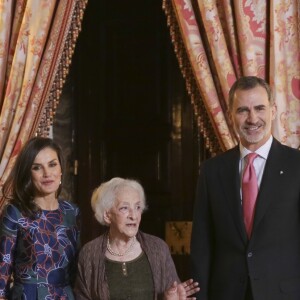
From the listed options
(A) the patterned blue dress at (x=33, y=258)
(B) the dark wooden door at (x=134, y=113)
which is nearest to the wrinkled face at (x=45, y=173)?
(A) the patterned blue dress at (x=33, y=258)

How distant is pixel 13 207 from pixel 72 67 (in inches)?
75.5

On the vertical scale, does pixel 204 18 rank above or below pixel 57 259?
above

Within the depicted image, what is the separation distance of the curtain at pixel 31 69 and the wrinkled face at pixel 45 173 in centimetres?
75

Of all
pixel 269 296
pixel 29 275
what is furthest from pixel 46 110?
pixel 269 296

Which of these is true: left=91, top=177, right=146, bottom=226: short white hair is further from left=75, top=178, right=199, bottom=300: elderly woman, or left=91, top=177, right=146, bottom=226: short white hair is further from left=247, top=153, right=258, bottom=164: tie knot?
left=247, top=153, right=258, bottom=164: tie knot

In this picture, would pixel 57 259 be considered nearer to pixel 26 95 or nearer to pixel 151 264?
pixel 151 264

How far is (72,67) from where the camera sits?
188 inches

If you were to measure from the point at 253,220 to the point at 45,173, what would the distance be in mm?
907

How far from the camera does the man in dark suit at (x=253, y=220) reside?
2711mm

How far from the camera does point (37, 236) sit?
3.01m

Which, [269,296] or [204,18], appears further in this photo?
[204,18]

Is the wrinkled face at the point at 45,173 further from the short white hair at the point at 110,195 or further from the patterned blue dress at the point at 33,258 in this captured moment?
the short white hair at the point at 110,195

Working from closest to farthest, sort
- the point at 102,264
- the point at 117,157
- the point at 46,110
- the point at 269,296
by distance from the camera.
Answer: the point at 269,296, the point at 102,264, the point at 46,110, the point at 117,157

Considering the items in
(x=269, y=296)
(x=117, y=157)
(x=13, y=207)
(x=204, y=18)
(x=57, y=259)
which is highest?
(x=204, y=18)
